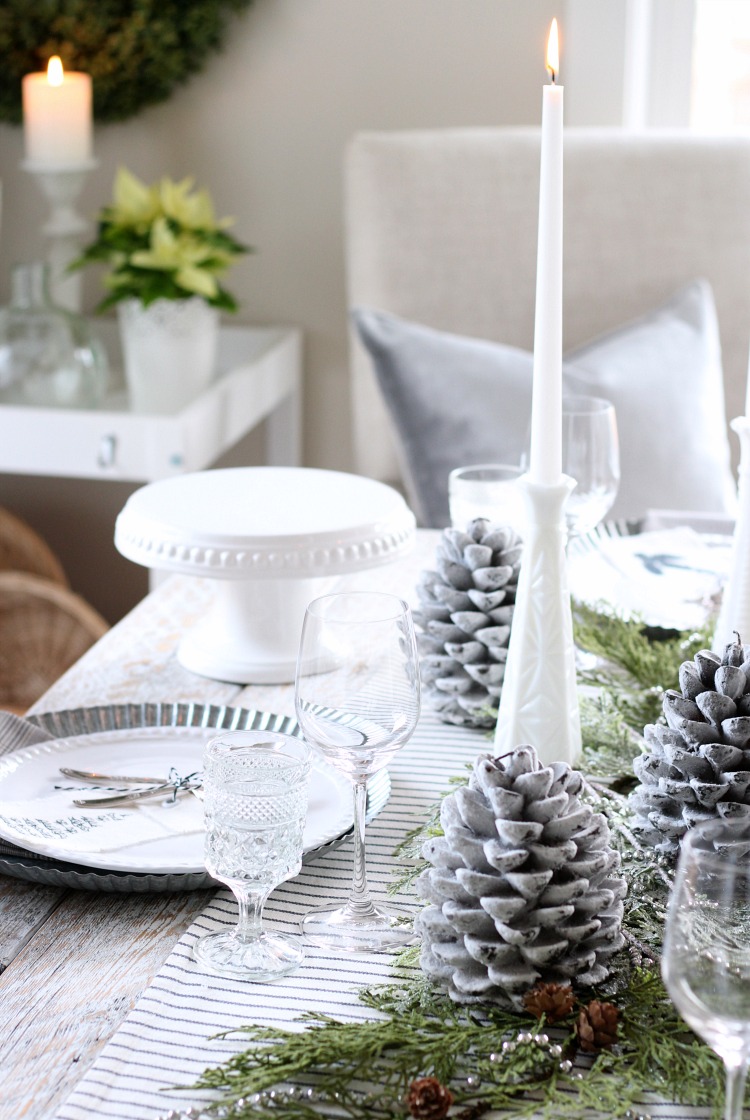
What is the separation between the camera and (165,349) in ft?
6.29

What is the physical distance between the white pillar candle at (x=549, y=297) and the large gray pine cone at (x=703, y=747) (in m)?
0.14

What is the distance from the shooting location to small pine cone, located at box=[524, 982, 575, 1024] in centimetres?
53

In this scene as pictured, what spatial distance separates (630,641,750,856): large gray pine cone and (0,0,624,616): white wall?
179 cm

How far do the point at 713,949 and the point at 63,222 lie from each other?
1.93m

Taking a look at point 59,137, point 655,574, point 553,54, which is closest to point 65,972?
point 553,54

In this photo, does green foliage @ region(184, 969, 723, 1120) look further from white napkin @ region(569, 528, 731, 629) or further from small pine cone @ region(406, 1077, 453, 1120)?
white napkin @ region(569, 528, 731, 629)

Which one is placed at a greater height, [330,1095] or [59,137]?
[59,137]

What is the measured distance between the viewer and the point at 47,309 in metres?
1.92

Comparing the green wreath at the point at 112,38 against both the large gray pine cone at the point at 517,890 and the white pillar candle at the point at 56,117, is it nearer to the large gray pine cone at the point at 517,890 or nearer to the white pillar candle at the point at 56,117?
the white pillar candle at the point at 56,117

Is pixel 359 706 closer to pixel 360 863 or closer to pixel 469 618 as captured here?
pixel 360 863

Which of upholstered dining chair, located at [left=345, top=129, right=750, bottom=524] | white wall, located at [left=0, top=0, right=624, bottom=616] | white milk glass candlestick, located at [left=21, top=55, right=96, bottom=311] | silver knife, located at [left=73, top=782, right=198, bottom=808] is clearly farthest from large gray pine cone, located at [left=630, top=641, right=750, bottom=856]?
white wall, located at [left=0, top=0, right=624, bottom=616]

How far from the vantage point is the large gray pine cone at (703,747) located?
23.8 inches

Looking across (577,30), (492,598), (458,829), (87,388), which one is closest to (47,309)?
(87,388)

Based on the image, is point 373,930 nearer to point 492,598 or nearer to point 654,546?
point 492,598
